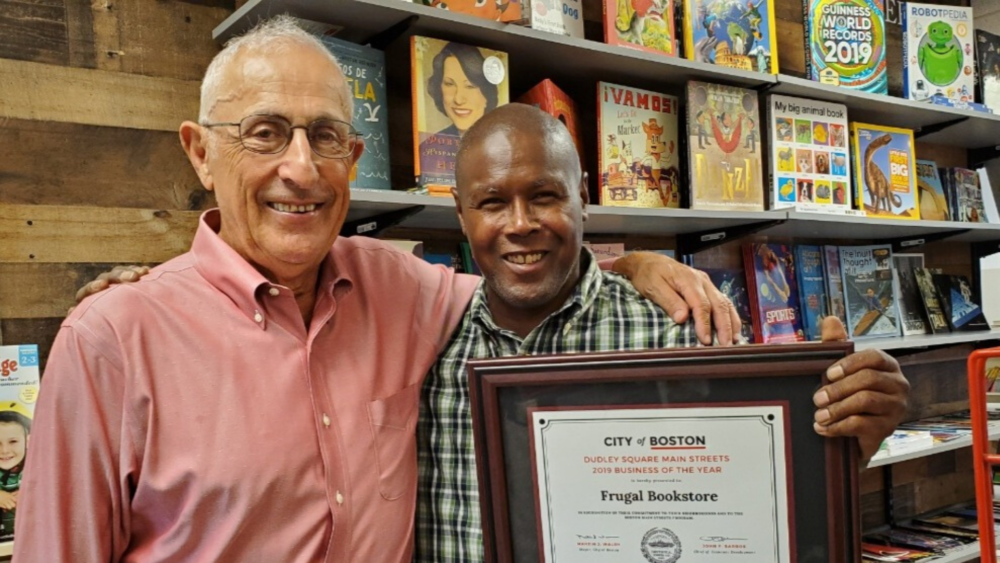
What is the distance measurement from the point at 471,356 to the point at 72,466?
2.39 ft

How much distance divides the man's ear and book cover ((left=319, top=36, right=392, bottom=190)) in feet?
1.83

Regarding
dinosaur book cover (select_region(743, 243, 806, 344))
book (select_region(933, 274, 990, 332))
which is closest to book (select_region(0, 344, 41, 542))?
dinosaur book cover (select_region(743, 243, 806, 344))

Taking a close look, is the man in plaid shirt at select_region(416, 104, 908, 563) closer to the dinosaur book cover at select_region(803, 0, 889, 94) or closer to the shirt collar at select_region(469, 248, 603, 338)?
the shirt collar at select_region(469, 248, 603, 338)

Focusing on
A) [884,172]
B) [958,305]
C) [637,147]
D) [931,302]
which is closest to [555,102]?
[637,147]

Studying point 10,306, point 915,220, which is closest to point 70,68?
point 10,306

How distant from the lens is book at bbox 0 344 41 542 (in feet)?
5.93

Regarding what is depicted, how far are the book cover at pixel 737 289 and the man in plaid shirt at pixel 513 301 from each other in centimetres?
159

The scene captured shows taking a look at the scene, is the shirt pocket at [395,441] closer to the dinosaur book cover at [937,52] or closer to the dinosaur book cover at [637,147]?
the dinosaur book cover at [637,147]

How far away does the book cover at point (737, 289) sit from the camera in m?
3.13

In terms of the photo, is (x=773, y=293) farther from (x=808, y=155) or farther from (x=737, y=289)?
(x=808, y=155)

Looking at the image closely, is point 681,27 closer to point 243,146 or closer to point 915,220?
point 915,220

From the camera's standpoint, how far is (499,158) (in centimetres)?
157

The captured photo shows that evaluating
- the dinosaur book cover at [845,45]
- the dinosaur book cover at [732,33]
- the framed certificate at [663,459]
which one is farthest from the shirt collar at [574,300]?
the dinosaur book cover at [845,45]

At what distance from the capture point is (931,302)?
3.76 meters
